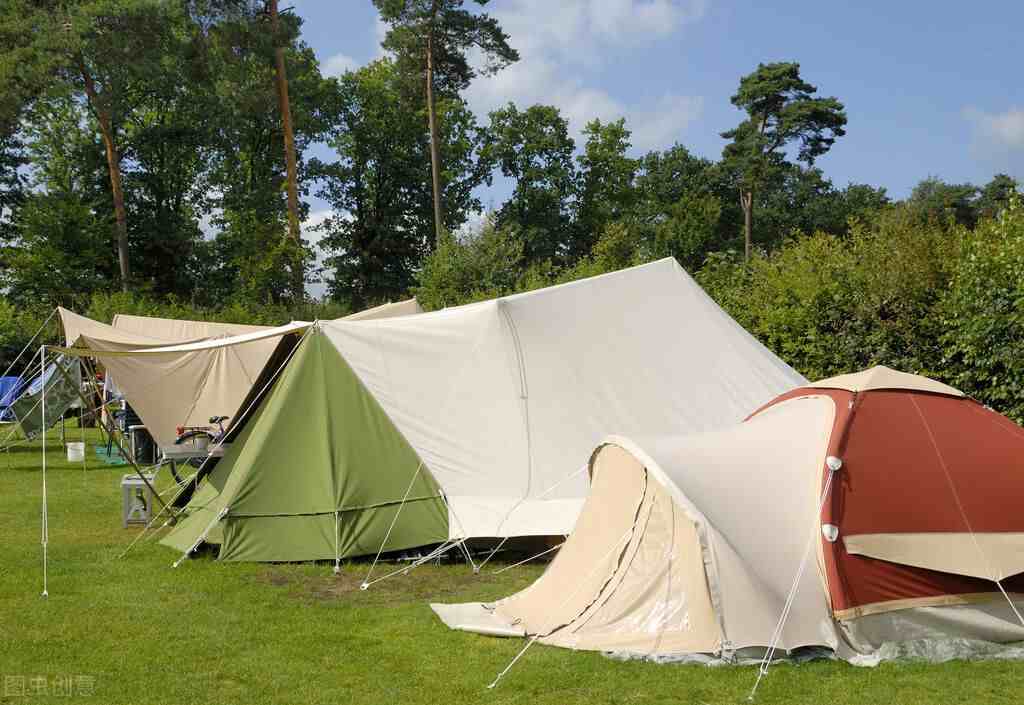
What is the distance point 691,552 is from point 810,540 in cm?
60

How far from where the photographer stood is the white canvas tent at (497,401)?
7055mm

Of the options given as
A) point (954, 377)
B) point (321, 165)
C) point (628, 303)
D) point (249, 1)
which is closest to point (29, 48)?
point (249, 1)

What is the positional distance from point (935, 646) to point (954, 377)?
13.6 ft

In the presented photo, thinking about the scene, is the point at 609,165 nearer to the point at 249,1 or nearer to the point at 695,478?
the point at 249,1

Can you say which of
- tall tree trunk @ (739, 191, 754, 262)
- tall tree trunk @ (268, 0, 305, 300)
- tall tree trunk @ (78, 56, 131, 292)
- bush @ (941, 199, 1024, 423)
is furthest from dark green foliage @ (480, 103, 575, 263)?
bush @ (941, 199, 1024, 423)

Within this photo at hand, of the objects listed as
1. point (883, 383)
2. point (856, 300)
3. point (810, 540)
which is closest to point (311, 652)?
point (810, 540)

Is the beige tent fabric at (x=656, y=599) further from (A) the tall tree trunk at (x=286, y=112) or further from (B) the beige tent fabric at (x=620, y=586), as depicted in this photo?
A: (A) the tall tree trunk at (x=286, y=112)

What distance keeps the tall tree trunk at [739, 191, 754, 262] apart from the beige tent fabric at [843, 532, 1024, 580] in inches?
1192

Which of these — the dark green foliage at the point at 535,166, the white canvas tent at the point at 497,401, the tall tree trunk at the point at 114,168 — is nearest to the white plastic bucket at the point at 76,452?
the white canvas tent at the point at 497,401

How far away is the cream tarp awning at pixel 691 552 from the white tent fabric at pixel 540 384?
1602mm

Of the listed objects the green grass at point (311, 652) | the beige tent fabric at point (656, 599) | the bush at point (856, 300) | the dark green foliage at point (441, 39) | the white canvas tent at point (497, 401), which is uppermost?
the dark green foliage at point (441, 39)

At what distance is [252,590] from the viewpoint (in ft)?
20.5

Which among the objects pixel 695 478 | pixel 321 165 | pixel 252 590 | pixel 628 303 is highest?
pixel 321 165

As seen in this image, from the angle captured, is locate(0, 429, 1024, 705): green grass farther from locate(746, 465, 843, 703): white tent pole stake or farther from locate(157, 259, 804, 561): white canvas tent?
locate(157, 259, 804, 561): white canvas tent
